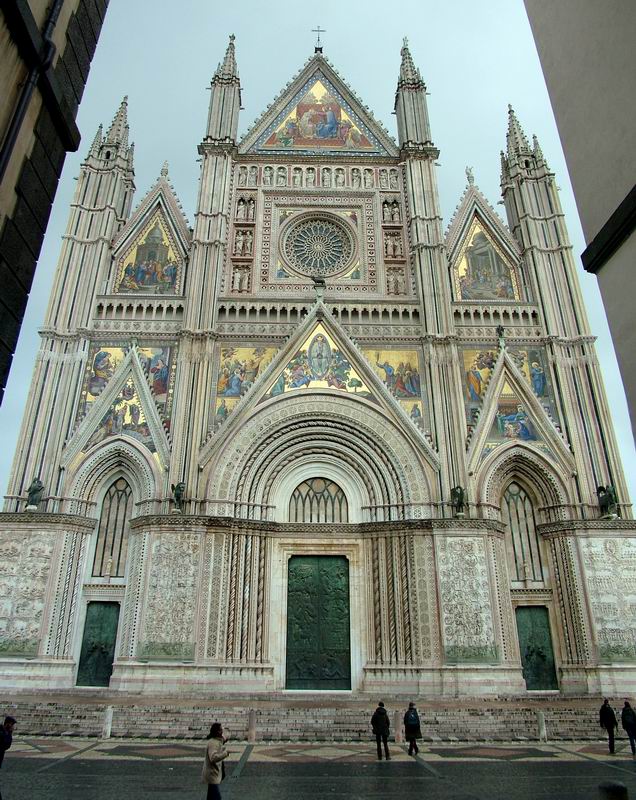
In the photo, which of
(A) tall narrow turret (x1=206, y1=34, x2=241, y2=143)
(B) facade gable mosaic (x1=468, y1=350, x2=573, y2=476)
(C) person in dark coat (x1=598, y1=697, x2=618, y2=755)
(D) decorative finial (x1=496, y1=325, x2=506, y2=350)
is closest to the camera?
(C) person in dark coat (x1=598, y1=697, x2=618, y2=755)

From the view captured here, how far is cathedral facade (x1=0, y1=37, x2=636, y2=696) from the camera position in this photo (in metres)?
17.4

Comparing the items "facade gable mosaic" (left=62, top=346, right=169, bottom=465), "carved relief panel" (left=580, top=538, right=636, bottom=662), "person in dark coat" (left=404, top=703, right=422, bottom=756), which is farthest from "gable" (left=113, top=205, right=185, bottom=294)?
"carved relief panel" (left=580, top=538, right=636, bottom=662)

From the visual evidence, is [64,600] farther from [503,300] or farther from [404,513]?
[503,300]

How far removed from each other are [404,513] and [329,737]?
24.6 feet

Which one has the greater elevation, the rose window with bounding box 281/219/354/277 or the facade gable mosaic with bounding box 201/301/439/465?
the rose window with bounding box 281/219/354/277

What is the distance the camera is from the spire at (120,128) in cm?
2467

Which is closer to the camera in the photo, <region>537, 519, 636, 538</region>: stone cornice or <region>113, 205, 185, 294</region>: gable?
<region>537, 519, 636, 538</region>: stone cornice

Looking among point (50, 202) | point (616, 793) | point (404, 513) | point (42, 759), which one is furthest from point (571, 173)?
point (404, 513)

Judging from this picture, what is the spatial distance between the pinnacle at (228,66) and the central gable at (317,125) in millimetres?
2250

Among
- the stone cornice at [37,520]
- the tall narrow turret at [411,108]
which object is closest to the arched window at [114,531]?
the stone cornice at [37,520]

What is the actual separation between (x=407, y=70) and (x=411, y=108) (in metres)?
2.73

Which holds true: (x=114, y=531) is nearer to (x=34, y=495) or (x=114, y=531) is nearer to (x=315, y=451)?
(x=34, y=495)

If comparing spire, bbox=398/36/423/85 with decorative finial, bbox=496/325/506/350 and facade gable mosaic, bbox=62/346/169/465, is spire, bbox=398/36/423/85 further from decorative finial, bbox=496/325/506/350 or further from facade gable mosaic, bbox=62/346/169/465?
facade gable mosaic, bbox=62/346/169/465

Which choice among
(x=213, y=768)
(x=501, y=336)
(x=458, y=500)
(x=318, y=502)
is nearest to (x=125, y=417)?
(x=318, y=502)
